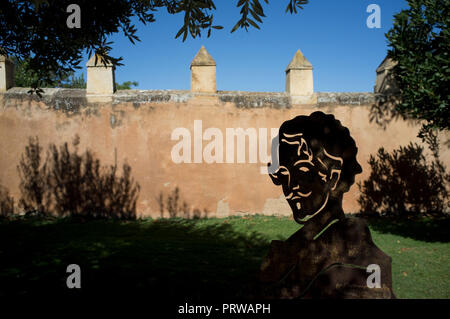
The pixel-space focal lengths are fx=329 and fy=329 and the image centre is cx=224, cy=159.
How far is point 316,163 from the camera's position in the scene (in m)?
4.23

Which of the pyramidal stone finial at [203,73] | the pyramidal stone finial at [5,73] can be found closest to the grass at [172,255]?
the pyramidal stone finial at [203,73]

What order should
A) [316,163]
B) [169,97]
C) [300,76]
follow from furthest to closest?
[300,76] → [169,97] → [316,163]

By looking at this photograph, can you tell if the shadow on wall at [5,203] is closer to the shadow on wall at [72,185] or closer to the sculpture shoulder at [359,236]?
the shadow on wall at [72,185]

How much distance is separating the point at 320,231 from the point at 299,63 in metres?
7.90

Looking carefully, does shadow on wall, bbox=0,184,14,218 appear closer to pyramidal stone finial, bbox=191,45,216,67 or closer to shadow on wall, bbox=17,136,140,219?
shadow on wall, bbox=17,136,140,219

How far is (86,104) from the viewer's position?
10555 mm

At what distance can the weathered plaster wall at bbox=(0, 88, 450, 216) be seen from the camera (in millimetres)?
10555

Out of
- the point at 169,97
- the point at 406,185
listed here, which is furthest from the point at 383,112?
the point at 169,97

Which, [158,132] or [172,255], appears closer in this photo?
[172,255]

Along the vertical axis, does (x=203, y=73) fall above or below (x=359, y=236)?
above

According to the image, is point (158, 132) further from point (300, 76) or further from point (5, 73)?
point (5, 73)

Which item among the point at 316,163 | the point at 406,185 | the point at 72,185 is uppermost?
the point at 316,163

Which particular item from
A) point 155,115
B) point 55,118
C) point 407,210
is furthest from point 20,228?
point 407,210

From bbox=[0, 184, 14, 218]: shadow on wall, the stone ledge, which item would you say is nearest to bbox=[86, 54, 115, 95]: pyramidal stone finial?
the stone ledge
